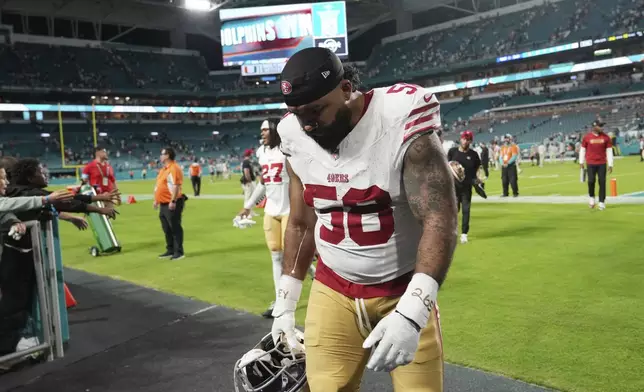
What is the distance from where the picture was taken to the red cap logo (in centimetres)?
208

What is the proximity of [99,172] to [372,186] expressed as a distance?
10065 mm

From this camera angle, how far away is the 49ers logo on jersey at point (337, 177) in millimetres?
2186

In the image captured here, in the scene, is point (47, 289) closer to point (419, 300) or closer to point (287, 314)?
point (287, 314)

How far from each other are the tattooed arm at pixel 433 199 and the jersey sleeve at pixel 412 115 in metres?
0.03

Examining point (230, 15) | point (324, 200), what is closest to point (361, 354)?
point (324, 200)

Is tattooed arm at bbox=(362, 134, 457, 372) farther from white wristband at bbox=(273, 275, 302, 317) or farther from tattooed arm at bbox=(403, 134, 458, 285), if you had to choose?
white wristband at bbox=(273, 275, 302, 317)

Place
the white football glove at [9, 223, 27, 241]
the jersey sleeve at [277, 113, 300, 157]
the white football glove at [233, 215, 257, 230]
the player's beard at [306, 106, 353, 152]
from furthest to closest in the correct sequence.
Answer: the white football glove at [233, 215, 257, 230] < the white football glove at [9, 223, 27, 241] < the jersey sleeve at [277, 113, 300, 157] < the player's beard at [306, 106, 353, 152]

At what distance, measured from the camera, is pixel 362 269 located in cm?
223

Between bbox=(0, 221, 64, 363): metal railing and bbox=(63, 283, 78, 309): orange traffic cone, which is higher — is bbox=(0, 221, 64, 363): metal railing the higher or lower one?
the higher one

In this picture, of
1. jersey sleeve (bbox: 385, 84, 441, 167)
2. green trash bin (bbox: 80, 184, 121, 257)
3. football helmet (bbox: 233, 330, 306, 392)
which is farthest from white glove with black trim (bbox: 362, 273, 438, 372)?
green trash bin (bbox: 80, 184, 121, 257)

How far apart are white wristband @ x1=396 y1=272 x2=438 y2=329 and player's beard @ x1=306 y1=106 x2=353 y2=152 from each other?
64 cm

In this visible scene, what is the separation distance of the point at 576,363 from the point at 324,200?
2764mm

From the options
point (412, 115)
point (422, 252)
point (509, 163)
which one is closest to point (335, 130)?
point (412, 115)

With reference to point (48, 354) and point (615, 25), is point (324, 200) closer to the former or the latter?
point (48, 354)
